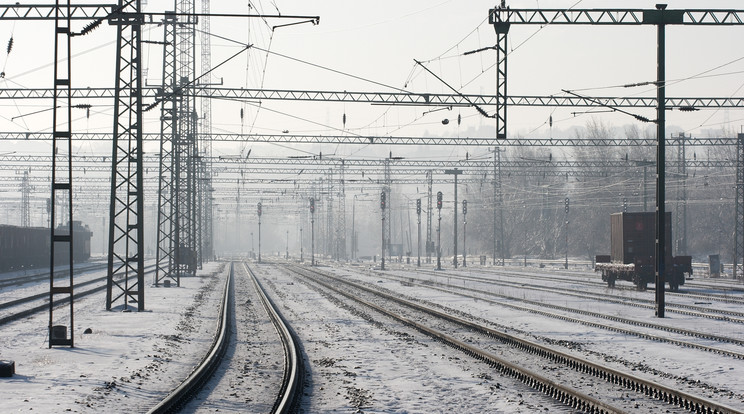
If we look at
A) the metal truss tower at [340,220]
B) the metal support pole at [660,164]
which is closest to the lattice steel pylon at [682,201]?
the metal truss tower at [340,220]

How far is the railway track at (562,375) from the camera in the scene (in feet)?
38.7

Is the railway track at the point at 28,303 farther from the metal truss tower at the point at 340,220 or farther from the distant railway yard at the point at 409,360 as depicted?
the metal truss tower at the point at 340,220

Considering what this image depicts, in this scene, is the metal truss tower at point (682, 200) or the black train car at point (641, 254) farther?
the metal truss tower at point (682, 200)

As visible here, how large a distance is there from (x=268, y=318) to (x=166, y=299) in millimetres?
9874

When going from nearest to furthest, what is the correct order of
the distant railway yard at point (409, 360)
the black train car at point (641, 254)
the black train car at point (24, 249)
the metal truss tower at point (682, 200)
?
1. the distant railway yard at point (409, 360)
2. the black train car at point (641, 254)
3. the black train car at point (24, 249)
4. the metal truss tower at point (682, 200)

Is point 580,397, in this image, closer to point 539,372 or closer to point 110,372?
point 539,372

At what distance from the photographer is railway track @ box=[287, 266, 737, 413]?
11805 millimetres

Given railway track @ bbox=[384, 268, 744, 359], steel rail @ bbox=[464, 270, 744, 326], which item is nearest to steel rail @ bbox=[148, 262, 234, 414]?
railway track @ bbox=[384, 268, 744, 359]

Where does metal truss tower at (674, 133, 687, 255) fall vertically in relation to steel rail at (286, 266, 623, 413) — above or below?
above

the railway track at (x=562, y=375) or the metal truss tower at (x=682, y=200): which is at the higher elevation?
the metal truss tower at (x=682, y=200)

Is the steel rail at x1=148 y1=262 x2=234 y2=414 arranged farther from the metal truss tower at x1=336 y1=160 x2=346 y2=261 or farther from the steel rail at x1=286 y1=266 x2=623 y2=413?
the metal truss tower at x1=336 y1=160 x2=346 y2=261


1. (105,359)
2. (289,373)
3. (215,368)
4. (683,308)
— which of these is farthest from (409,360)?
(683,308)

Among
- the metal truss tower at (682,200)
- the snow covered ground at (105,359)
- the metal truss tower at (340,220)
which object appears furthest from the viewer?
the metal truss tower at (340,220)

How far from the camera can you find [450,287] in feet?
148
